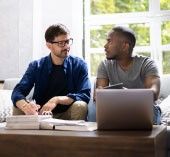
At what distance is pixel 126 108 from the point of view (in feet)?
4.60

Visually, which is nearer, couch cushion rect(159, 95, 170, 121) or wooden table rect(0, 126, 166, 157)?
wooden table rect(0, 126, 166, 157)

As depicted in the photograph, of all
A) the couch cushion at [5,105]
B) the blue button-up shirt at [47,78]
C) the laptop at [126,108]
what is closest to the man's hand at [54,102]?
the blue button-up shirt at [47,78]

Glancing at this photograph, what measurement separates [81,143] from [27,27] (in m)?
2.01

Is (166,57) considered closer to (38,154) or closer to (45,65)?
(45,65)

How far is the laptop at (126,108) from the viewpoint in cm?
140

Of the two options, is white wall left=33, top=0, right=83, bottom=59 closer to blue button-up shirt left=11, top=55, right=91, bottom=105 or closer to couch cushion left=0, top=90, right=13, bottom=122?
couch cushion left=0, top=90, right=13, bottom=122

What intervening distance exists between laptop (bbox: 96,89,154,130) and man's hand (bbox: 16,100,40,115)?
0.54 metres

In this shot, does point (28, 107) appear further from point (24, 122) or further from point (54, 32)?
point (54, 32)

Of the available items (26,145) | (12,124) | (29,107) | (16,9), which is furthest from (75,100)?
(16,9)

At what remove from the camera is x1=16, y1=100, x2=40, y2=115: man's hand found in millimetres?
1879

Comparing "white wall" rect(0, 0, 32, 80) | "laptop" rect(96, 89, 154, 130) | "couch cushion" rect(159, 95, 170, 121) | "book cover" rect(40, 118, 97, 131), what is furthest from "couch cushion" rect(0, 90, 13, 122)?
"laptop" rect(96, 89, 154, 130)

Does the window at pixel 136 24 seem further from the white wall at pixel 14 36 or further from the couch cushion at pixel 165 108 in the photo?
the couch cushion at pixel 165 108

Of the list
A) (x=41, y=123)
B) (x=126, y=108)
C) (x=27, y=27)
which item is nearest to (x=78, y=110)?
(x=41, y=123)

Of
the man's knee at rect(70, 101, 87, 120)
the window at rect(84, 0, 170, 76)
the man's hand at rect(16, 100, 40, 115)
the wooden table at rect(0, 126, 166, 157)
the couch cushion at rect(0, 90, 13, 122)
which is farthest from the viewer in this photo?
the window at rect(84, 0, 170, 76)
